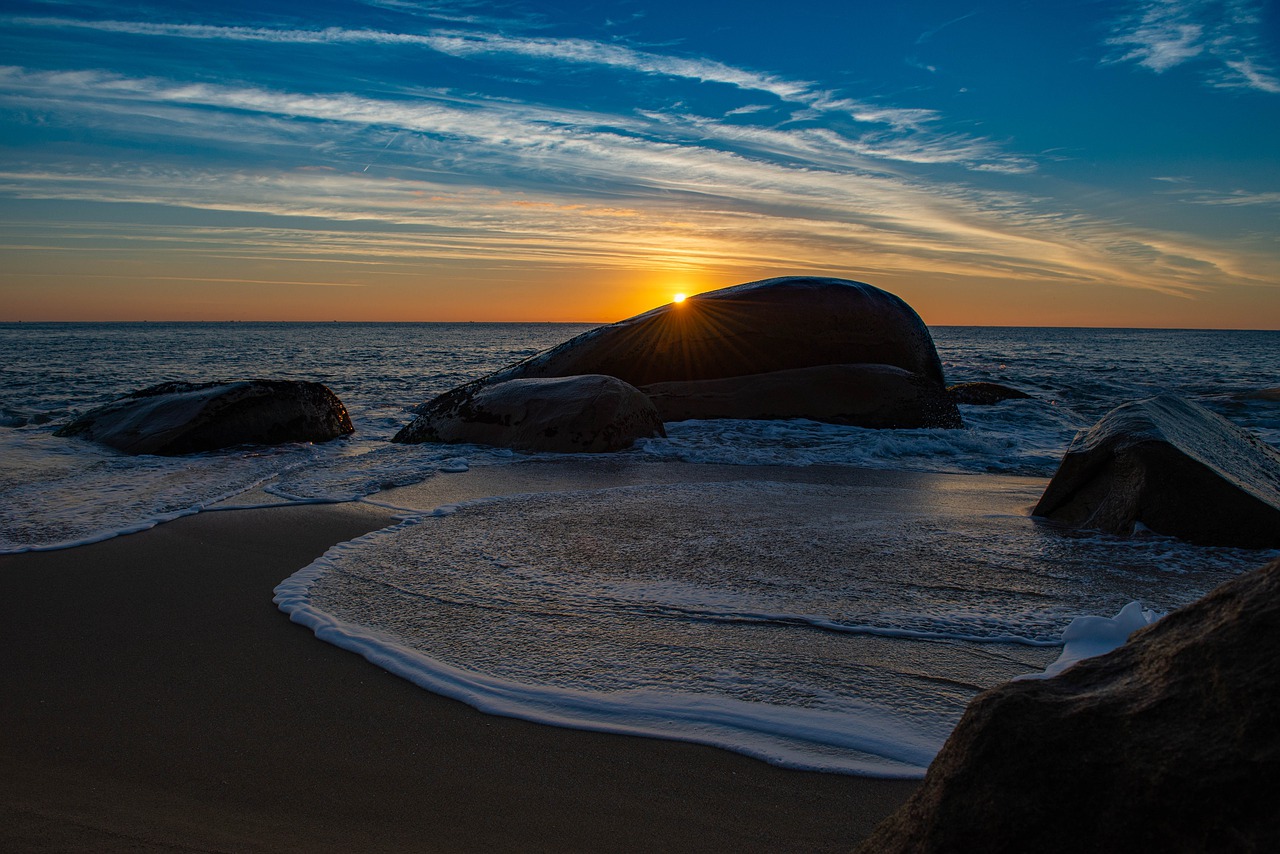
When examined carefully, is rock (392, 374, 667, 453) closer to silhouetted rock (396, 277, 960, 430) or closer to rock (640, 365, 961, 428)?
rock (640, 365, 961, 428)

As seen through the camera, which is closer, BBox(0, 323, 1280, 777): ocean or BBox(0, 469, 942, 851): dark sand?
BBox(0, 469, 942, 851): dark sand

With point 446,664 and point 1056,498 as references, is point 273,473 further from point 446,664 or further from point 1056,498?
point 1056,498

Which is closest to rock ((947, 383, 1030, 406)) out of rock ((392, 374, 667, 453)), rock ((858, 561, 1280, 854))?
rock ((392, 374, 667, 453))

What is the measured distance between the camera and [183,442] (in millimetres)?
6773

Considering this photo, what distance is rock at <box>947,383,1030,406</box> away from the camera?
1085 cm

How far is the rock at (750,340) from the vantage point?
9.36 m

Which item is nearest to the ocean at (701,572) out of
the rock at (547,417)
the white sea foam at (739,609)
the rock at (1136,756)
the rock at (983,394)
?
the white sea foam at (739,609)

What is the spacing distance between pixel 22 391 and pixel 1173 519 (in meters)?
15.1

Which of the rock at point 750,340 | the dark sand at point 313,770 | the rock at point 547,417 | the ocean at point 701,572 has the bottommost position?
the dark sand at point 313,770

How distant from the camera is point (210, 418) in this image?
7.02 metres

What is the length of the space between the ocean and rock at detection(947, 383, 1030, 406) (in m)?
3.83

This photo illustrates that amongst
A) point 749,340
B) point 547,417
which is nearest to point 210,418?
point 547,417

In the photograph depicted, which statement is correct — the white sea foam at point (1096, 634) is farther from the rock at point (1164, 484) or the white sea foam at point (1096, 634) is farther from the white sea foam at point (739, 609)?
the rock at point (1164, 484)

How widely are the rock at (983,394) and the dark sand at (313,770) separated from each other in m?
9.82
